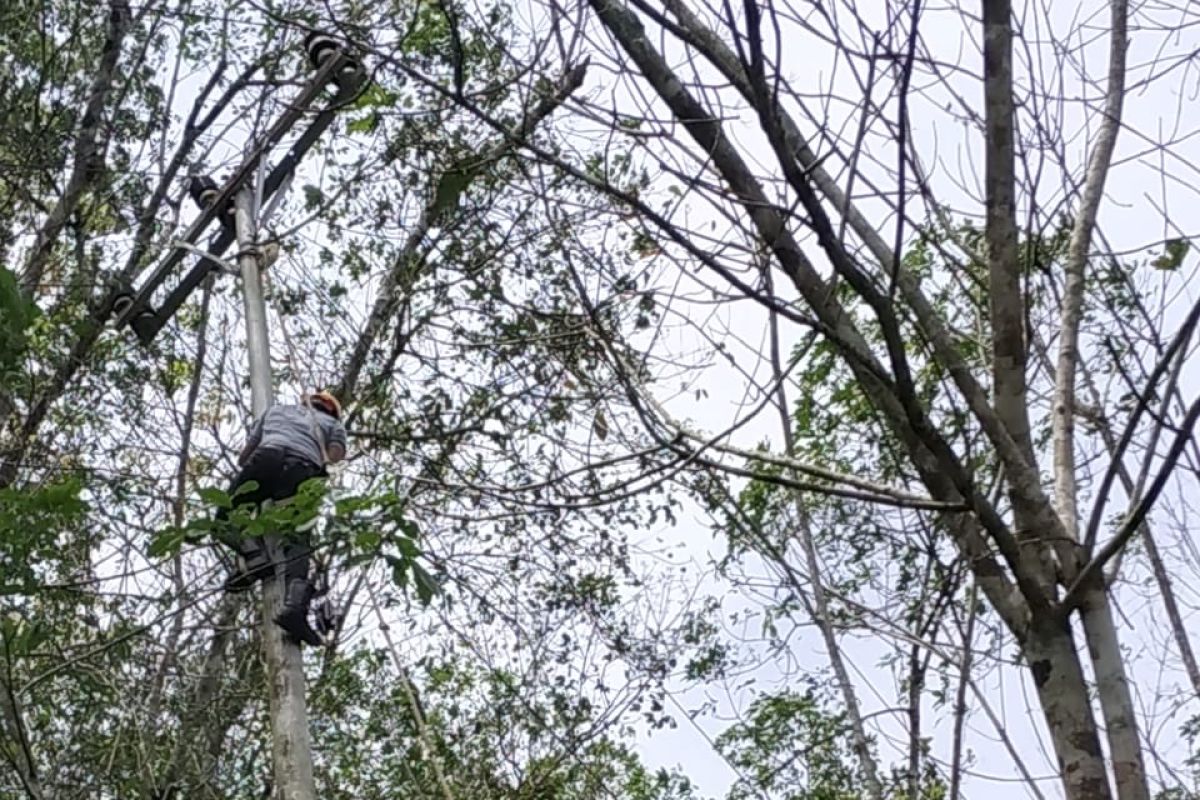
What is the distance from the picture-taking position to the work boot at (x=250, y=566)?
132 inches

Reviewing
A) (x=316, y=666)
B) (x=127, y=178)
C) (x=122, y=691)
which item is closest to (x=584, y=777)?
(x=316, y=666)

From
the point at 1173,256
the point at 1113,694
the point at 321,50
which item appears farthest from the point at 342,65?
the point at 1113,694

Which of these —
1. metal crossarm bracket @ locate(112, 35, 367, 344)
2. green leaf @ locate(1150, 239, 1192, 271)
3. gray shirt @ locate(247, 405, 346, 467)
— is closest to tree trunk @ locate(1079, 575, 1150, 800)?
green leaf @ locate(1150, 239, 1192, 271)

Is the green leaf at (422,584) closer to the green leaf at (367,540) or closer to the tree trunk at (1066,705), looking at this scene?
the green leaf at (367,540)

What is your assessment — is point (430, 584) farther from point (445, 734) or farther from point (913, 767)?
point (445, 734)

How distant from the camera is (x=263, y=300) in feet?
13.2

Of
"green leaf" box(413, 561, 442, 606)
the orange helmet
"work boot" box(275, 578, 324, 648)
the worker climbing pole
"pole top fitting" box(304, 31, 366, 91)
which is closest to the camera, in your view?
"green leaf" box(413, 561, 442, 606)

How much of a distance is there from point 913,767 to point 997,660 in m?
1.83

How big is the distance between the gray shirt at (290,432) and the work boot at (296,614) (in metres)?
0.51

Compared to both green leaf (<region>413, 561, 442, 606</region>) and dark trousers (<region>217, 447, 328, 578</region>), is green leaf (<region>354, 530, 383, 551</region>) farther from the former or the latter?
dark trousers (<region>217, 447, 328, 578</region>)

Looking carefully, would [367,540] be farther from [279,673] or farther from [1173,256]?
[1173,256]

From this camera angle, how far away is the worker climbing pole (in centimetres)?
315

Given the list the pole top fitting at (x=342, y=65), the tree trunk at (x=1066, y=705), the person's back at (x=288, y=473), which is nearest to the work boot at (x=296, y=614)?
the person's back at (x=288, y=473)

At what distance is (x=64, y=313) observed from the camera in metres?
6.25
